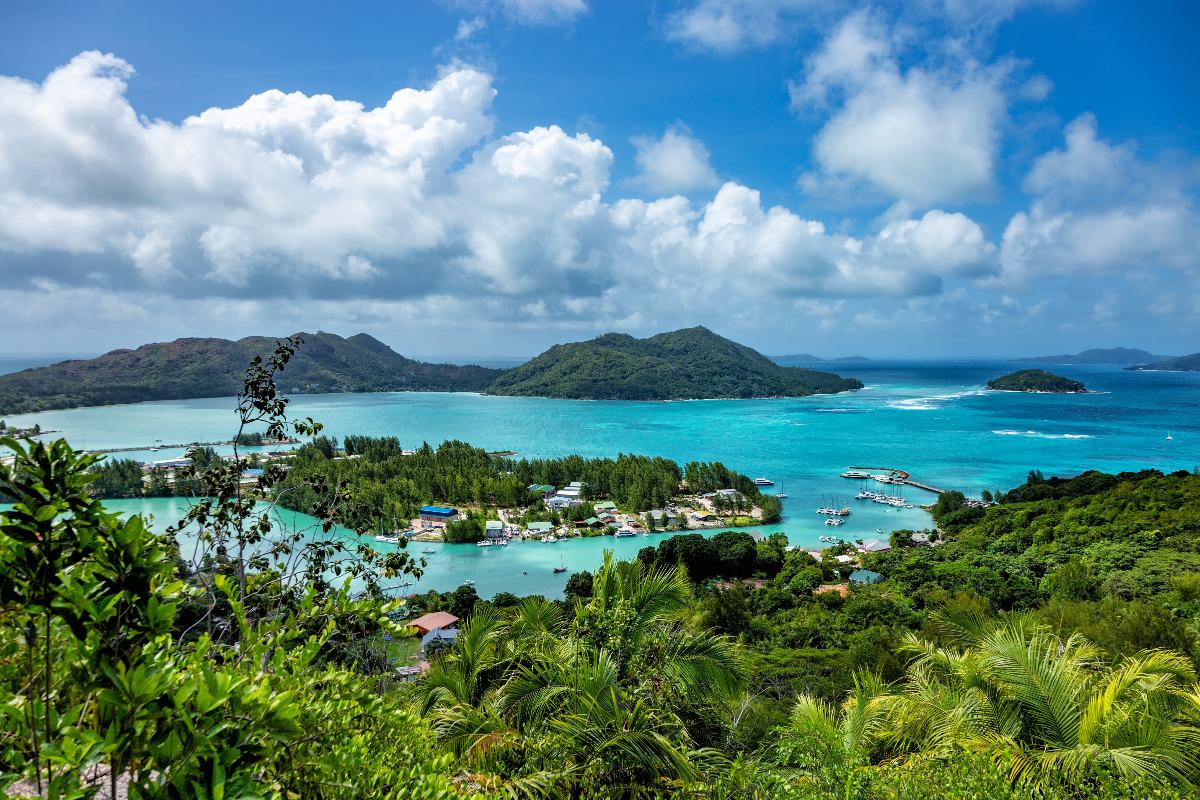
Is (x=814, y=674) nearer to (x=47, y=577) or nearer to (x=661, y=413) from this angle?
(x=47, y=577)

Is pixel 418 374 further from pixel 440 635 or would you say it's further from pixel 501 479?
pixel 440 635

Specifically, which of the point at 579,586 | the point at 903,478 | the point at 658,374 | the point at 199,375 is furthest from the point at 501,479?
the point at 199,375

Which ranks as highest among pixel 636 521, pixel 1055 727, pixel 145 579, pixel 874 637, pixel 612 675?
pixel 145 579

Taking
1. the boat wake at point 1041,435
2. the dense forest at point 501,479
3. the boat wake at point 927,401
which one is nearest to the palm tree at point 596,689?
the dense forest at point 501,479

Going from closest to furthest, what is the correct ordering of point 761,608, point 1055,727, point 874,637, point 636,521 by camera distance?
point 1055,727
point 874,637
point 761,608
point 636,521

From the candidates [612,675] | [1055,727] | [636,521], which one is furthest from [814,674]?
[636,521]

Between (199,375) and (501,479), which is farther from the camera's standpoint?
(199,375)

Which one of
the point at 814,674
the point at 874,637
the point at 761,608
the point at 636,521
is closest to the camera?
the point at 814,674
